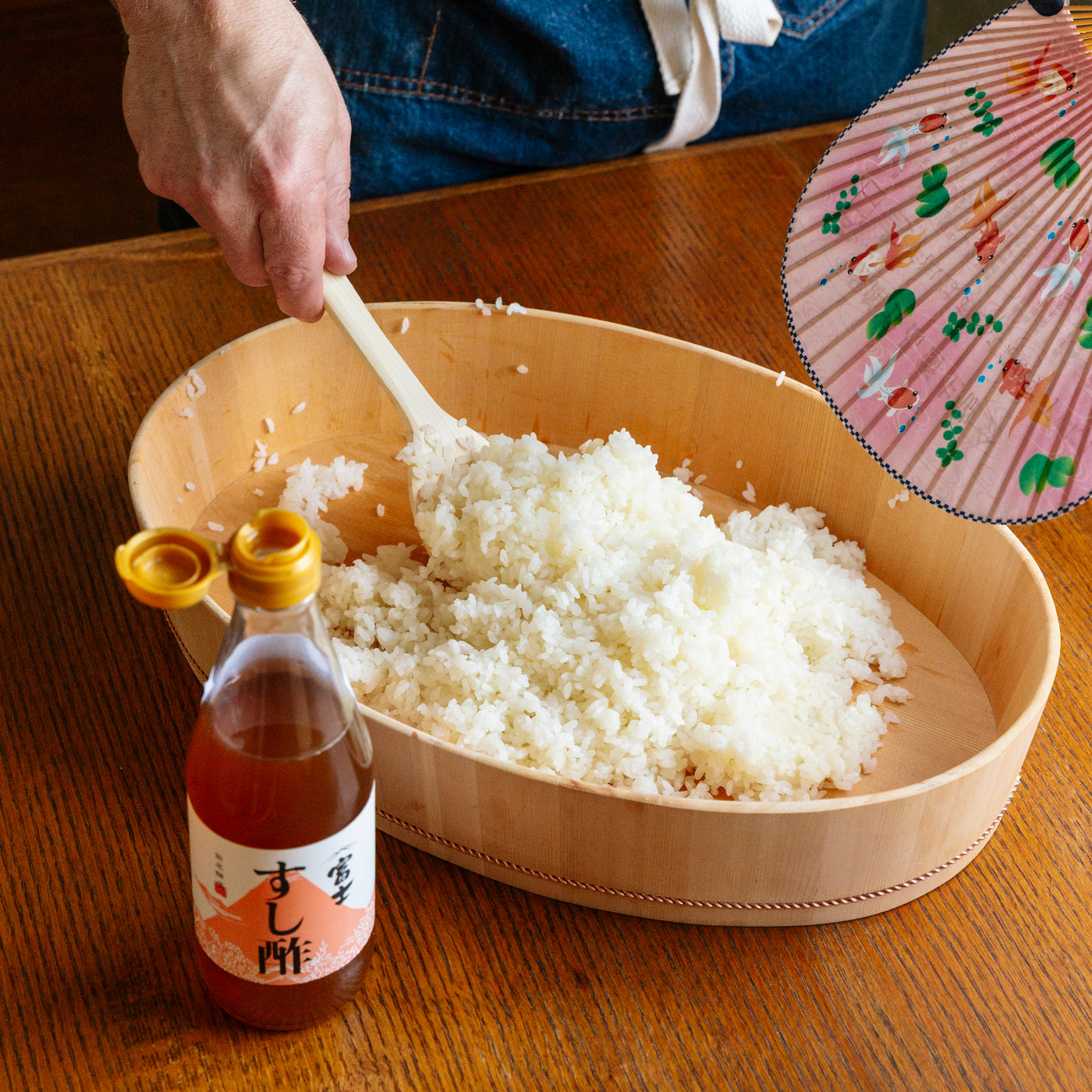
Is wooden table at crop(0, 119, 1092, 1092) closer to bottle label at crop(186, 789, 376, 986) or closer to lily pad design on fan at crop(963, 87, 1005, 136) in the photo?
bottle label at crop(186, 789, 376, 986)

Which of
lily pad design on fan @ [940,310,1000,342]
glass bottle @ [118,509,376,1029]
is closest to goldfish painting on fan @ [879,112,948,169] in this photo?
lily pad design on fan @ [940,310,1000,342]

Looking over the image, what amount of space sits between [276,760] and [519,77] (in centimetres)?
123

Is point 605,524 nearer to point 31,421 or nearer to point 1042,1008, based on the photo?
point 1042,1008

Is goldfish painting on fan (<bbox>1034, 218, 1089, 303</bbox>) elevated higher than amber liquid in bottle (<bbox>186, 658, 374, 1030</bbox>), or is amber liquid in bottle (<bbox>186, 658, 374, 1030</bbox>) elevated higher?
goldfish painting on fan (<bbox>1034, 218, 1089, 303</bbox>)

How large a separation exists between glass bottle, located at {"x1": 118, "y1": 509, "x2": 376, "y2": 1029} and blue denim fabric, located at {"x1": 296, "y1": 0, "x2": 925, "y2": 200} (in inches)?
43.4

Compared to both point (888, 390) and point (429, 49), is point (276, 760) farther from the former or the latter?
point (429, 49)

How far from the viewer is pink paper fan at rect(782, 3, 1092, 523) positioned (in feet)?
2.58

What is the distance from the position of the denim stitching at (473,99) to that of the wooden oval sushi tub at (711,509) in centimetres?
53

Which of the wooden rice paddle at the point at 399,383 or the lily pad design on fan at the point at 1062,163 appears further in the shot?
the wooden rice paddle at the point at 399,383

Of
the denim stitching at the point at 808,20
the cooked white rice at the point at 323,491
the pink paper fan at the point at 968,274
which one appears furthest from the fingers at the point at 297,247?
the denim stitching at the point at 808,20

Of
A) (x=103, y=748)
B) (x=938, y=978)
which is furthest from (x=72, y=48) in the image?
(x=938, y=978)

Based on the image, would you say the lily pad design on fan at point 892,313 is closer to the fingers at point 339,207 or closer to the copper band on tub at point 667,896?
the copper band on tub at point 667,896

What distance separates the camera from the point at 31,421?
125 cm

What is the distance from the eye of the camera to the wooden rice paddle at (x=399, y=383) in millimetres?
A: 1131
